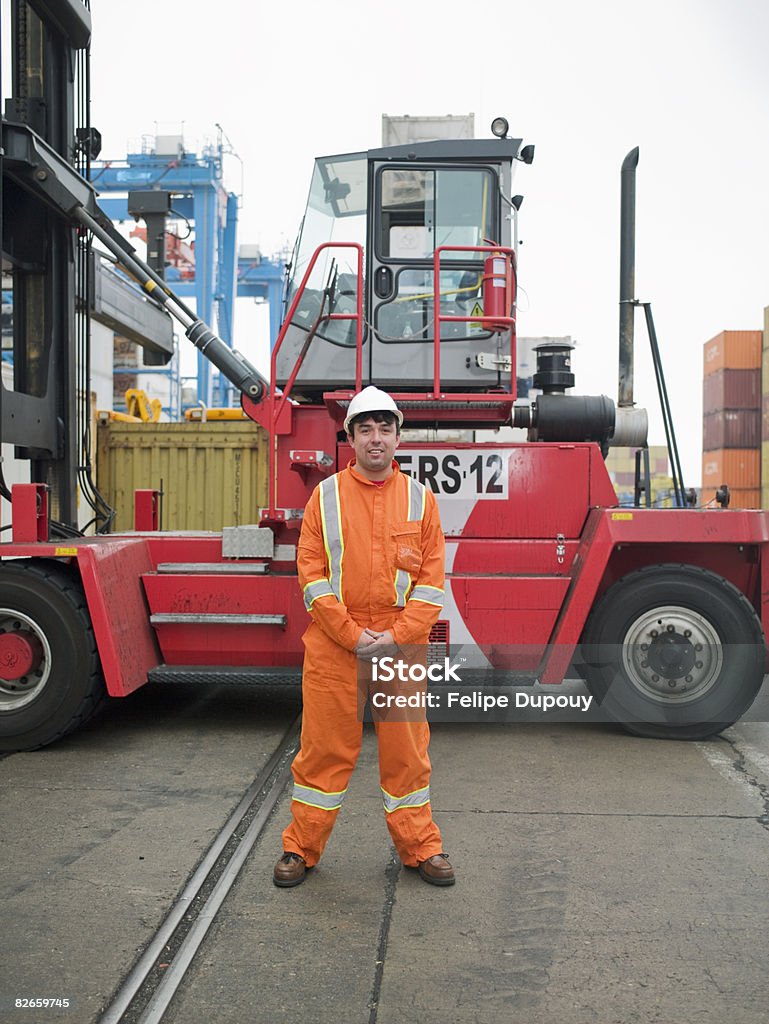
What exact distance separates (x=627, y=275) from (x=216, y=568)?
11.6 ft

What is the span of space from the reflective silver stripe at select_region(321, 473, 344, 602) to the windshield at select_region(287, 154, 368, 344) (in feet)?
8.98

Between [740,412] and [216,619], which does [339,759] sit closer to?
[216,619]

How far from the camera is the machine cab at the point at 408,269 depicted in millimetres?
6734

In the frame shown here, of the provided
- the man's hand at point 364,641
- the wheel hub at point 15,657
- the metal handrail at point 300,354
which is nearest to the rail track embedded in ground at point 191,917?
the man's hand at point 364,641

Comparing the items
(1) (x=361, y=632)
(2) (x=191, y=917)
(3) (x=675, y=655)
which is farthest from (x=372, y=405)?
(3) (x=675, y=655)

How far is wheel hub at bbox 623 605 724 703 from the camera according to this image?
6.57m

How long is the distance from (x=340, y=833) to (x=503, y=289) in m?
3.44

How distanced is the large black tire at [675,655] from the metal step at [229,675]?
6.53 feet

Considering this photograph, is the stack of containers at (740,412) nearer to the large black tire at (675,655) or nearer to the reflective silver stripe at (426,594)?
the large black tire at (675,655)

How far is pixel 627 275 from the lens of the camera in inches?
288

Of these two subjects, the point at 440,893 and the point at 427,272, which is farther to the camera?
the point at 427,272

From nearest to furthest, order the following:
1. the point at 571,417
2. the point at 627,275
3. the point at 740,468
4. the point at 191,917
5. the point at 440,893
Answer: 1. the point at 191,917
2. the point at 440,893
3. the point at 571,417
4. the point at 627,275
5. the point at 740,468

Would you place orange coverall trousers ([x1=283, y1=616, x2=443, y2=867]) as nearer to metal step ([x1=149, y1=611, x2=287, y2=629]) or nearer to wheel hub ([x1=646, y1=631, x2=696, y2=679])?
metal step ([x1=149, y1=611, x2=287, y2=629])

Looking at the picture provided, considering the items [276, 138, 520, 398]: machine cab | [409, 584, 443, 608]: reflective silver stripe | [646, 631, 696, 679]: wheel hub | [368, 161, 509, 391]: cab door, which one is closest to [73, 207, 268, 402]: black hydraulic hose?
[276, 138, 520, 398]: machine cab
